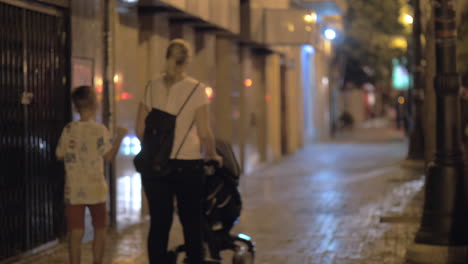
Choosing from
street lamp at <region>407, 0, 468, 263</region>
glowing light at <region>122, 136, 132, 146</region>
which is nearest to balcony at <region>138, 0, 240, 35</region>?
glowing light at <region>122, 136, 132, 146</region>

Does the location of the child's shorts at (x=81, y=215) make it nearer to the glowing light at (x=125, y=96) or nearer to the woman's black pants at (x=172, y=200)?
the woman's black pants at (x=172, y=200)

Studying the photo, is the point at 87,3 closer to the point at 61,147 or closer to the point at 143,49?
the point at 143,49

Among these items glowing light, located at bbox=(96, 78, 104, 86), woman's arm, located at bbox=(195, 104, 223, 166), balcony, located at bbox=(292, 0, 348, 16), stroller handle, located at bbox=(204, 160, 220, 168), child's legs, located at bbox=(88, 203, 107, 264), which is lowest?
child's legs, located at bbox=(88, 203, 107, 264)

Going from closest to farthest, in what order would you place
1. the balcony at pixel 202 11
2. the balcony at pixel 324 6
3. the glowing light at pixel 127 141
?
1. the glowing light at pixel 127 141
2. the balcony at pixel 202 11
3. the balcony at pixel 324 6

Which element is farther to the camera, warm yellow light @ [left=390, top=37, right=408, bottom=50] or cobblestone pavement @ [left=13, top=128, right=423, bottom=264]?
warm yellow light @ [left=390, top=37, right=408, bottom=50]

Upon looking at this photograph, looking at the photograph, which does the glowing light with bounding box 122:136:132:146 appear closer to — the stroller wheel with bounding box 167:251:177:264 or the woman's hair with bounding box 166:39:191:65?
the stroller wheel with bounding box 167:251:177:264

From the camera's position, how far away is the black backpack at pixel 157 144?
609 cm

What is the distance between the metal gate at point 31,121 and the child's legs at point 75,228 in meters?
1.61

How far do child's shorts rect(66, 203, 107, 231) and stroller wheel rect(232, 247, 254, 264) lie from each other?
4.06 ft

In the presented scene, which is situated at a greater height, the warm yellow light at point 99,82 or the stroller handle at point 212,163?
the warm yellow light at point 99,82

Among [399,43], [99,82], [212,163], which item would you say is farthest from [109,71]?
[399,43]

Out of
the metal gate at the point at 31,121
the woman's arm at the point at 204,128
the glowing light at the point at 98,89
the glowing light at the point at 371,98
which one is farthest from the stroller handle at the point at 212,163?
the glowing light at the point at 371,98

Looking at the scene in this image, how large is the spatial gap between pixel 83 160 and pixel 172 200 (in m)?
0.82

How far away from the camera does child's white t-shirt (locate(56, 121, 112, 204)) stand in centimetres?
653
